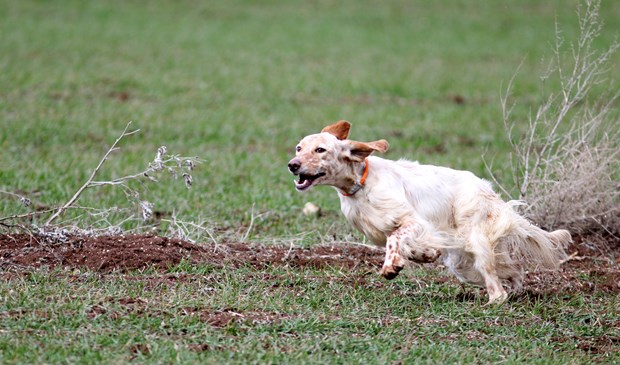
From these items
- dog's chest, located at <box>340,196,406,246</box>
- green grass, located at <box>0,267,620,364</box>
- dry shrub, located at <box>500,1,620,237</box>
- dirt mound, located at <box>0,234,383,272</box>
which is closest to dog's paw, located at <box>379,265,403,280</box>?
green grass, located at <box>0,267,620,364</box>

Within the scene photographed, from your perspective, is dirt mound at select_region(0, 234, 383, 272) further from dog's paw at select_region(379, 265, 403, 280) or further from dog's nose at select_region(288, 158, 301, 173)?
dog's paw at select_region(379, 265, 403, 280)

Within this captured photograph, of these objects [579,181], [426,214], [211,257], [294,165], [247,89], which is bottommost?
[247,89]

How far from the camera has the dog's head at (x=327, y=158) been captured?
237 inches

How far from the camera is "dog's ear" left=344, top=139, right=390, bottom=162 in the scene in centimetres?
611

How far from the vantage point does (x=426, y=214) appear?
6387mm

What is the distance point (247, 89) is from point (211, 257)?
981 cm

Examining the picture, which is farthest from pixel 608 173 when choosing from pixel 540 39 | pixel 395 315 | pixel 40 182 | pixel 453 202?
pixel 540 39

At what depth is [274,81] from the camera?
1722 centimetres

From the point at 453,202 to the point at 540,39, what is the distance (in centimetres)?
1714

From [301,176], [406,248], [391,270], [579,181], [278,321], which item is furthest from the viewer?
[579,181]

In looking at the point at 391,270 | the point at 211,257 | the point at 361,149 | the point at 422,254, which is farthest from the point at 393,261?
the point at 211,257

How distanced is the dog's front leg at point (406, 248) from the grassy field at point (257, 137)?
0.34 metres

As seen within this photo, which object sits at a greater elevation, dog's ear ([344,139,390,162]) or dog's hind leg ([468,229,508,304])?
dog's ear ([344,139,390,162])

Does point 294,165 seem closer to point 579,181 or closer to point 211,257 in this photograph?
point 211,257
